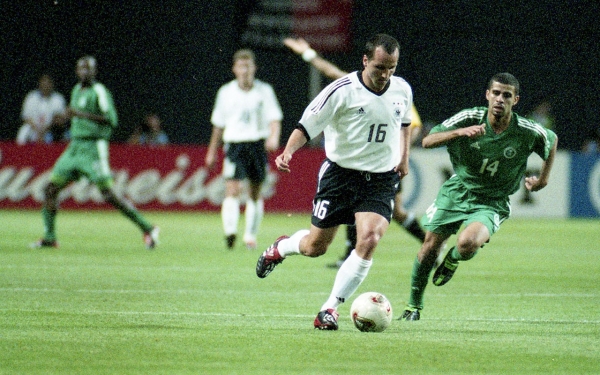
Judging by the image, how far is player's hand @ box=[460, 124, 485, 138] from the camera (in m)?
7.99

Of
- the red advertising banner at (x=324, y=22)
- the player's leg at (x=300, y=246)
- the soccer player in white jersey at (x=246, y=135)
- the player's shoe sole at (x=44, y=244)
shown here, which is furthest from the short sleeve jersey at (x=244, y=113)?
the red advertising banner at (x=324, y=22)

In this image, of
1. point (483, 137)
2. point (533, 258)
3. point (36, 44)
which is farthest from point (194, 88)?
point (483, 137)

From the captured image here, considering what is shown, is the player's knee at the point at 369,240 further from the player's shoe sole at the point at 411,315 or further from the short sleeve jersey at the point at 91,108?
the short sleeve jersey at the point at 91,108

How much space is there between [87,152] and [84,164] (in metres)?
0.17

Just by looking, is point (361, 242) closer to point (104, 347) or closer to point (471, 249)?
point (471, 249)

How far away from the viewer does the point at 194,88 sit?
1036 inches

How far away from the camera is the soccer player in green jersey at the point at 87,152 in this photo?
14203mm

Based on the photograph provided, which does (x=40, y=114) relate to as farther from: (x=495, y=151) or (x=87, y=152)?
(x=495, y=151)

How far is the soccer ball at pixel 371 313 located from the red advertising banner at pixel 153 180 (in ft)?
44.7

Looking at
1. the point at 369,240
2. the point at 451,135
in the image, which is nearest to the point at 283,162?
the point at 369,240

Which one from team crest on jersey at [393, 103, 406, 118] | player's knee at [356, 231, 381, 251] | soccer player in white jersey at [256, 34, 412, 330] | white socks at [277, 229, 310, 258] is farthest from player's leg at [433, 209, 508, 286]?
white socks at [277, 229, 310, 258]

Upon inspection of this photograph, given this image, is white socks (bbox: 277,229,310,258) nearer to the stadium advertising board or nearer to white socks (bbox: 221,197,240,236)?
white socks (bbox: 221,197,240,236)

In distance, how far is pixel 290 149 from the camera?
7727 millimetres

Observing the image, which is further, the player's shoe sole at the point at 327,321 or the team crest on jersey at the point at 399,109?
the team crest on jersey at the point at 399,109
